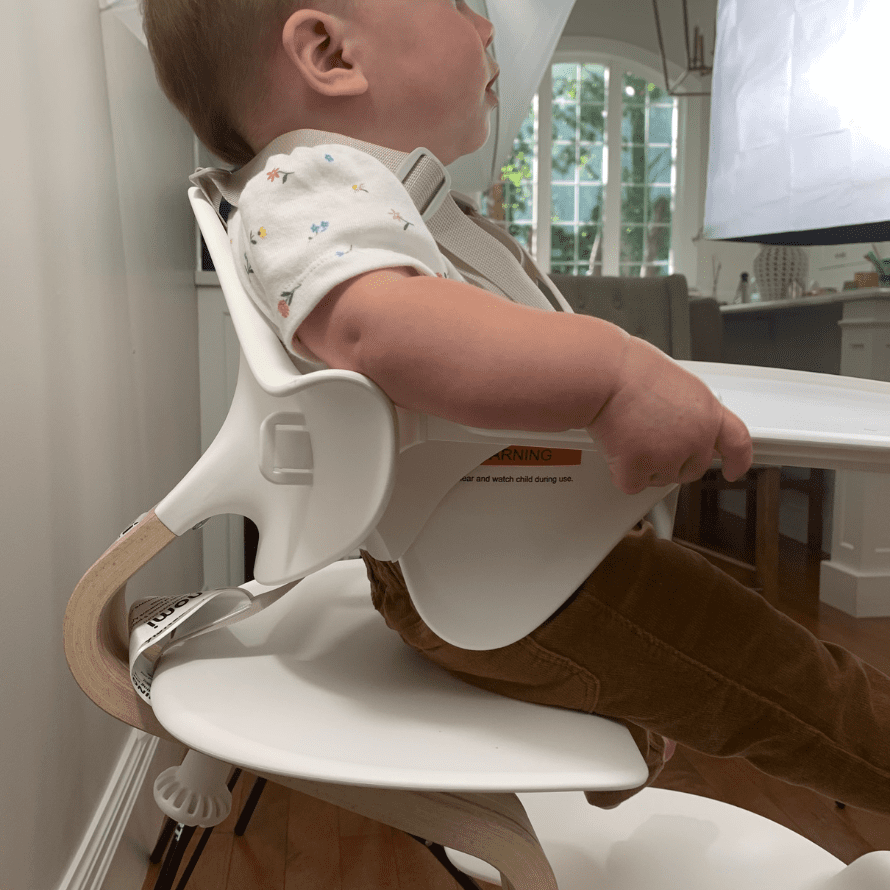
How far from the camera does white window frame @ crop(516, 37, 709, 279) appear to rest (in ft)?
17.5

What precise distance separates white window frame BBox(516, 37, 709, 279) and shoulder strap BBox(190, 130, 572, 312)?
194 inches

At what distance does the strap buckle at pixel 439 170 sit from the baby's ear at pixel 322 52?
0.19ft

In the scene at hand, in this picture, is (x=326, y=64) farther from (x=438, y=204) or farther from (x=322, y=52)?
(x=438, y=204)

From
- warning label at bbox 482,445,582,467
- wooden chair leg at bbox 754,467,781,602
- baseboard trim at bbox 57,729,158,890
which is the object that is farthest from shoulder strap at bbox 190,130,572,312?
wooden chair leg at bbox 754,467,781,602

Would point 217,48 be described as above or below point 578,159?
below

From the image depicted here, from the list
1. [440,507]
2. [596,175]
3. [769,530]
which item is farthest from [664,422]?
[596,175]

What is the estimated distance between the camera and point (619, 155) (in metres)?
5.41

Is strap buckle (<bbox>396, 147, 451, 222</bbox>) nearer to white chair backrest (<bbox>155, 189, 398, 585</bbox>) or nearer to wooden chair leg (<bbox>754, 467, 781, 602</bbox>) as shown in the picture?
white chair backrest (<bbox>155, 189, 398, 585</bbox>)

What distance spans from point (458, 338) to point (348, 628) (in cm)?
29

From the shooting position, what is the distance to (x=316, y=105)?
505mm

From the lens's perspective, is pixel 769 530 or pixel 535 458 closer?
pixel 535 458

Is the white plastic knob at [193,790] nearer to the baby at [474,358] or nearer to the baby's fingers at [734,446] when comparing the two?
the baby at [474,358]

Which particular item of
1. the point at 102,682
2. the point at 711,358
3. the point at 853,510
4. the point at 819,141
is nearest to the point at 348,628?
the point at 102,682

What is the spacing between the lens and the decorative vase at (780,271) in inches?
130
